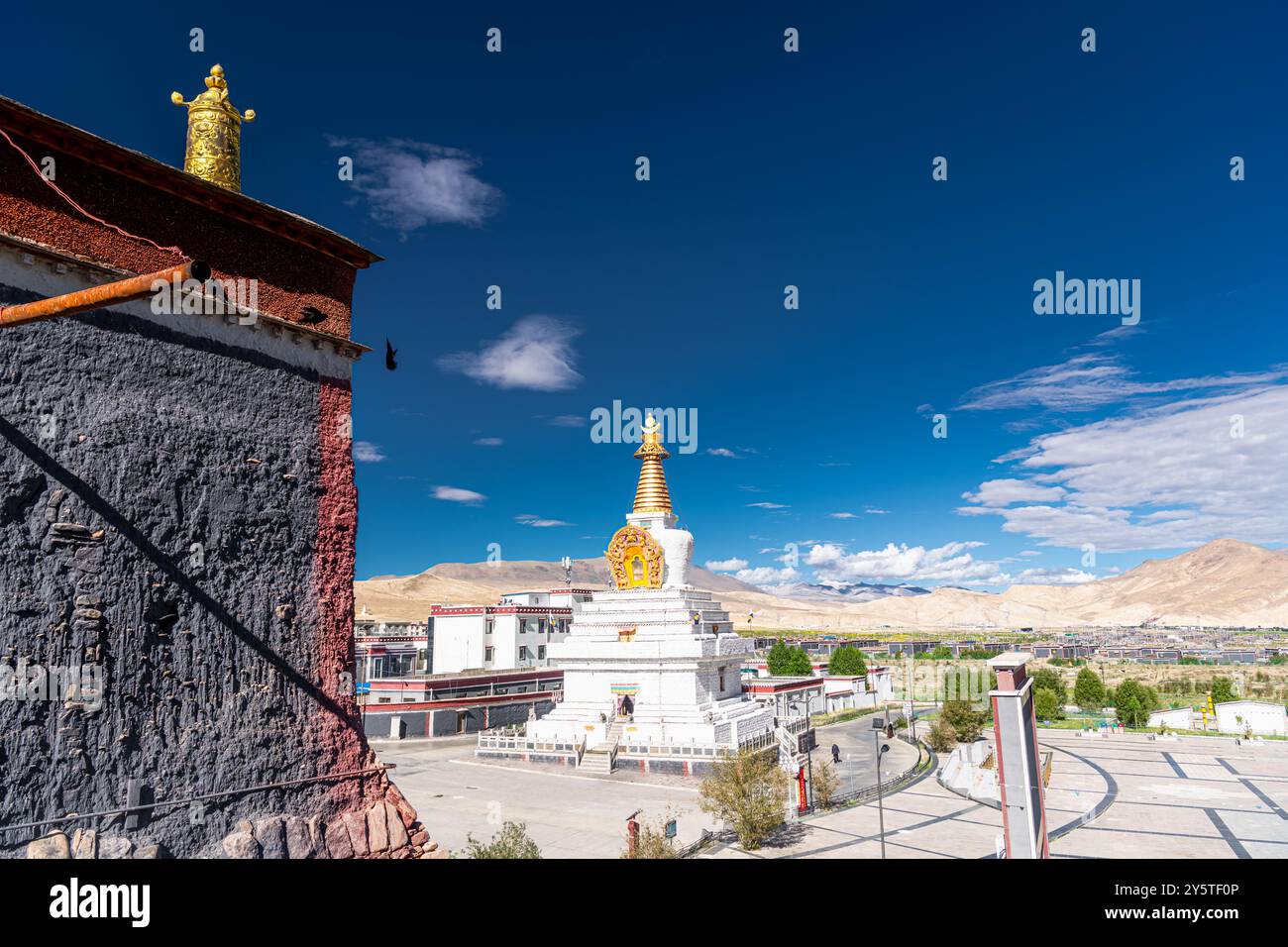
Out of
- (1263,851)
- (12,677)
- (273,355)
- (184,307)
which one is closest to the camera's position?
(12,677)

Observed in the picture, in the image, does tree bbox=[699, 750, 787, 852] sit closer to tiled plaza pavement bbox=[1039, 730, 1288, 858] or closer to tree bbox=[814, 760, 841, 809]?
tree bbox=[814, 760, 841, 809]

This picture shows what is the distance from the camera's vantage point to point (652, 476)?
131ft

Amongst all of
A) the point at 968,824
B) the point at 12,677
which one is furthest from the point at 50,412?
the point at 968,824

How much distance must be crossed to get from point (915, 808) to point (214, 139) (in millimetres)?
25711

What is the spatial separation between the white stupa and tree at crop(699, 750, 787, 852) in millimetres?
9369

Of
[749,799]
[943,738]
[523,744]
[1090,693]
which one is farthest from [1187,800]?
[1090,693]

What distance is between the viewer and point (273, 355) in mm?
9602

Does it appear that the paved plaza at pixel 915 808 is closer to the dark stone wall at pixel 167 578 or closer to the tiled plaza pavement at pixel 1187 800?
the tiled plaza pavement at pixel 1187 800

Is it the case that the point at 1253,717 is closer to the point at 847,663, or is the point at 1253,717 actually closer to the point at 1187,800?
the point at 1187,800

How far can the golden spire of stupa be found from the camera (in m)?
39.3

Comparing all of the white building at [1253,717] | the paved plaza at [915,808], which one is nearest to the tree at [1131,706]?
the white building at [1253,717]
